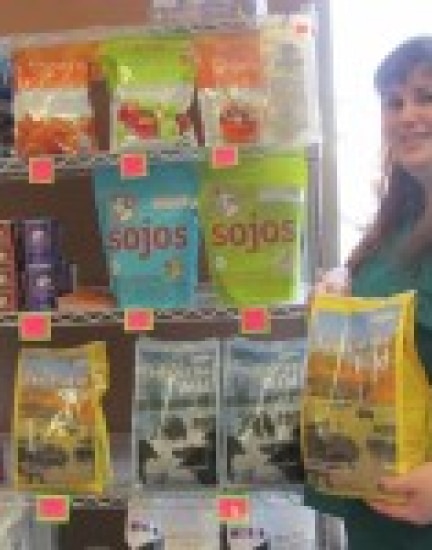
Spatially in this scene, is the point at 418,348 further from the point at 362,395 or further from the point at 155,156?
the point at 155,156

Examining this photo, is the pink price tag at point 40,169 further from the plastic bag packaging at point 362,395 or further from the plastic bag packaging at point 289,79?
the plastic bag packaging at point 362,395

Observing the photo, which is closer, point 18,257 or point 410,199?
point 410,199

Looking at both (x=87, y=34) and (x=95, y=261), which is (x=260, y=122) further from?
(x=95, y=261)

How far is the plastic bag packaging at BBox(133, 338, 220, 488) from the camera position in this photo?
2102mm

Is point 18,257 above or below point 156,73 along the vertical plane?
below

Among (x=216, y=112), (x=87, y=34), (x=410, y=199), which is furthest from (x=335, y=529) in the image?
(x=87, y=34)

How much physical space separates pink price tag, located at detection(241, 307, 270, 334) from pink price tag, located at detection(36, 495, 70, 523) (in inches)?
23.1

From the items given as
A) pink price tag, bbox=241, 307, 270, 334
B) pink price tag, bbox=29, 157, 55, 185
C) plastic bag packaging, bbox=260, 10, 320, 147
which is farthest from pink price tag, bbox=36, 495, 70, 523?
plastic bag packaging, bbox=260, 10, 320, 147

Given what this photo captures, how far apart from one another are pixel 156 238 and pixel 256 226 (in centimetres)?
24

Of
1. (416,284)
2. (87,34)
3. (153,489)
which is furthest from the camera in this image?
(87,34)

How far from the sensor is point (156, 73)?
7.24 ft

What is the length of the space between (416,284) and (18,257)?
1.02 metres

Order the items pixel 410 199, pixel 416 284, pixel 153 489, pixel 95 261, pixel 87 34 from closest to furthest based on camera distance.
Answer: pixel 416 284, pixel 410 199, pixel 153 489, pixel 87 34, pixel 95 261

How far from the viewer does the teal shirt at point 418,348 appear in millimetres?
1638
